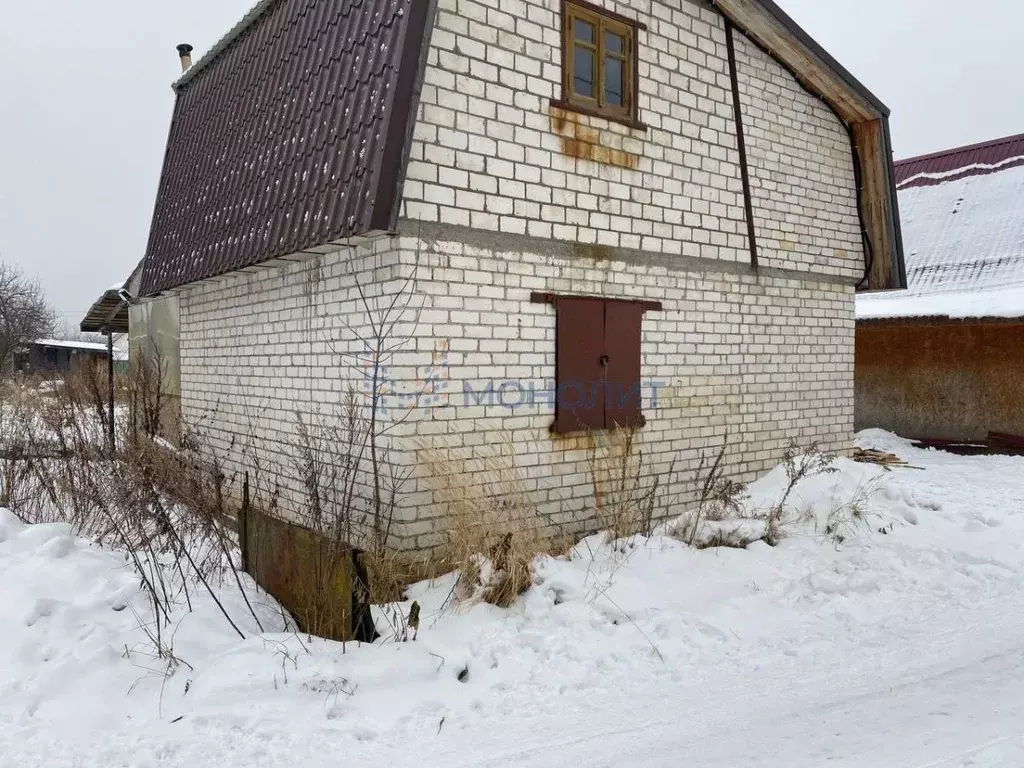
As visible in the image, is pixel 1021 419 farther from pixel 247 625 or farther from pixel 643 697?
pixel 247 625

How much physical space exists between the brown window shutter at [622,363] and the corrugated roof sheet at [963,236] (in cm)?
780

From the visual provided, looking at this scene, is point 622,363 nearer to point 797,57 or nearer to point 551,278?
point 551,278

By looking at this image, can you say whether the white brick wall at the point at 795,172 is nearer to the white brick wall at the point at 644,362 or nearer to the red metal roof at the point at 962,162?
the white brick wall at the point at 644,362

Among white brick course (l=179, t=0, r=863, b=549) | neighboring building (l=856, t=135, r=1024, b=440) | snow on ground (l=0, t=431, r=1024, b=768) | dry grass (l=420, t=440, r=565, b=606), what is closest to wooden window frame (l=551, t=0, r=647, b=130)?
white brick course (l=179, t=0, r=863, b=549)

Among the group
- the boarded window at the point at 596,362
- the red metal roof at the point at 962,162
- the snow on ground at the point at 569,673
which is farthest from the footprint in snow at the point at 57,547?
the red metal roof at the point at 962,162

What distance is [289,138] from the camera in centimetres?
608

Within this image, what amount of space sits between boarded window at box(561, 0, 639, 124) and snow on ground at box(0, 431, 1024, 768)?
12.5ft

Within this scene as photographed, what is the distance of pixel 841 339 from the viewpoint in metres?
8.67

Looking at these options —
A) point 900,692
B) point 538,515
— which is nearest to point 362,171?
point 538,515

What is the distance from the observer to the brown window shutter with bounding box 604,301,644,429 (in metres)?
6.26

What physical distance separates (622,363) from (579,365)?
52 centimetres

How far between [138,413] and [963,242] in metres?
15.5

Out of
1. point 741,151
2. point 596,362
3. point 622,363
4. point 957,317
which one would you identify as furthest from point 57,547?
point 957,317

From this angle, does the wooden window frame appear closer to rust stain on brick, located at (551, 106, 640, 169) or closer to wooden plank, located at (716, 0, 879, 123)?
rust stain on brick, located at (551, 106, 640, 169)
